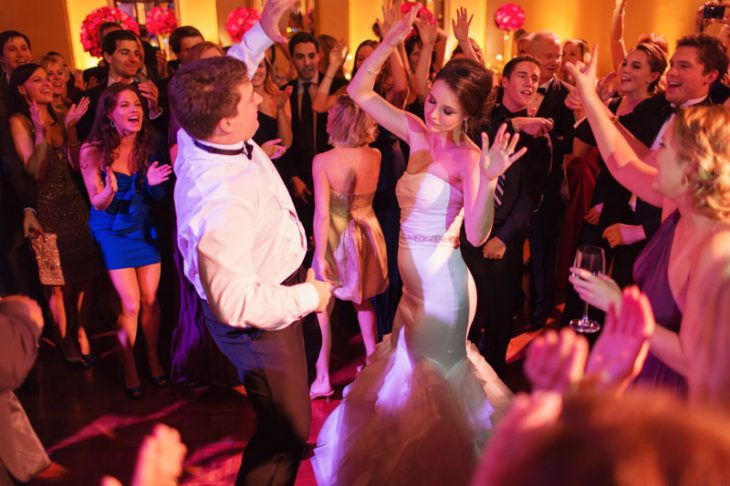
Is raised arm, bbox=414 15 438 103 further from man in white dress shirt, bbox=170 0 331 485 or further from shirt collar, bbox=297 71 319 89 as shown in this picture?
man in white dress shirt, bbox=170 0 331 485

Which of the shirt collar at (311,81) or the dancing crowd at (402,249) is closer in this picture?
the dancing crowd at (402,249)

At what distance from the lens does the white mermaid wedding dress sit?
2.16 meters

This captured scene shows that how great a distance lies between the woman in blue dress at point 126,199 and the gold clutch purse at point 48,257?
0.35m

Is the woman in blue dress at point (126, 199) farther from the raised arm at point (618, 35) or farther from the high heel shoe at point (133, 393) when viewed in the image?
the raised arm at point (618, 35)

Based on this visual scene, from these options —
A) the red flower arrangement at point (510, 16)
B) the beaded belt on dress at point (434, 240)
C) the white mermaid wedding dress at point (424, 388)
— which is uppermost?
the red flower arrangement at point (510, 16)

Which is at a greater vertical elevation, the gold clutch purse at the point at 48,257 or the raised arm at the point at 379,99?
the raised arm at the point at 379,99

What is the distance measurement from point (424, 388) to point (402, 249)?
1.78ft

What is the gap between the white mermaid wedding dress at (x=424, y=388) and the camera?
2.16 meters

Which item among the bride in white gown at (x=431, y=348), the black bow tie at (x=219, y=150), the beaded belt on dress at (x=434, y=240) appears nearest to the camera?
the black bow tie at (x=219, y=150)

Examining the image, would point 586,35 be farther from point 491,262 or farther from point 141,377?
point 141,377

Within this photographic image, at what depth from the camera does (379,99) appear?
8.45ft

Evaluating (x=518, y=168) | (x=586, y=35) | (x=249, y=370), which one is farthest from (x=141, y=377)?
(x=586, y=35)

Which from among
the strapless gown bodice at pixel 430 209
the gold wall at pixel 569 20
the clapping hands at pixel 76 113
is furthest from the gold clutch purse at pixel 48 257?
the gold wall at pixel 569 20

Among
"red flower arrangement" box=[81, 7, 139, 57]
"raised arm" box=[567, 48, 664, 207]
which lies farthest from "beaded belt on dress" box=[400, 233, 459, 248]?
"red flower arrangement" box=[81, 7, 139, 57]
